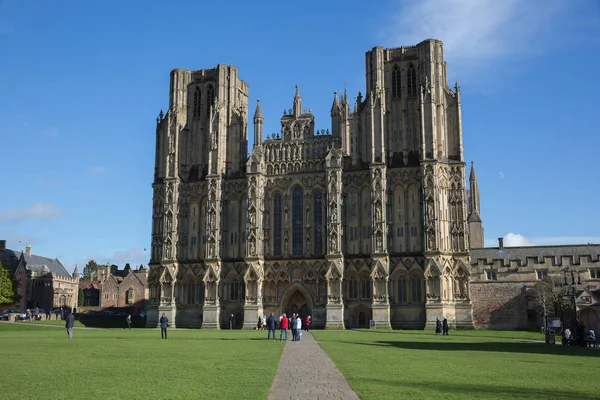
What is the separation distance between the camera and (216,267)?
234 feet

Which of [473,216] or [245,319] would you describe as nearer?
[245,319]

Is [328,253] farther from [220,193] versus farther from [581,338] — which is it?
[581,338]

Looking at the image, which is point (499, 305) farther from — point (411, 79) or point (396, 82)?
point (396, 82)

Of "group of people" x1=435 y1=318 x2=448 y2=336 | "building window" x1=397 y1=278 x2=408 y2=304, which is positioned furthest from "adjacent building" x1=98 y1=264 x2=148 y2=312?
"group of people" x1=435 y1=318 x2=448 y2=336

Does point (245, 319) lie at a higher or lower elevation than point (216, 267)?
lower

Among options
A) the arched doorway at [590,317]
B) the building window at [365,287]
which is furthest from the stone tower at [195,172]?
the arched doorway at [590,317]

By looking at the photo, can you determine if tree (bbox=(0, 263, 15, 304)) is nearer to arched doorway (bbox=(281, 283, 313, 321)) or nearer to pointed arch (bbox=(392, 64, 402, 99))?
arched doorway (bbox=(281, 283, 313, 321))

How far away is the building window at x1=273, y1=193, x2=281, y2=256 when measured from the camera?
7156 cm

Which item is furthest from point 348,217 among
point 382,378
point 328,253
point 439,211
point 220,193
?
point 382,378

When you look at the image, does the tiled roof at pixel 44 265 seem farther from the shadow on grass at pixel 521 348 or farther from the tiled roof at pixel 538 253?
the shadow on grass at pixel 521 348

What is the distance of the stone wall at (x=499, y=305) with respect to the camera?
215 ft

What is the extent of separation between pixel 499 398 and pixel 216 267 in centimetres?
5833

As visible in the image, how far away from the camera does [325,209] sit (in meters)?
69.9

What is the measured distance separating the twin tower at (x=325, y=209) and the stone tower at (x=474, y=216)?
34475mm
